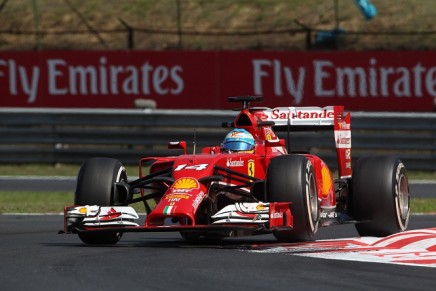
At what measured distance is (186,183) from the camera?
11492 millimetres

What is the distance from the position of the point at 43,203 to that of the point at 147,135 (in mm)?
4890

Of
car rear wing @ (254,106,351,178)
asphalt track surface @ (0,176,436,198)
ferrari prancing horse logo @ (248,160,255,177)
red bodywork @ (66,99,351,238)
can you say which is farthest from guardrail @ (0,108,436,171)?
ferrari prancing horse logo @ (248,160,255,177)

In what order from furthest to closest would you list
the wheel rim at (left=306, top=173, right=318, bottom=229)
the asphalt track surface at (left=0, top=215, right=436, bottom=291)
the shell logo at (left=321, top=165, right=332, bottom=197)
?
1. the shell logo at (left=321, top=165, right=332, bottom=197)
2. the wheel rim at (left=306, top=173, right=318, bottom=229)
3. the asphalt track surface at (left=0, top=215, right=436, bottom=291)

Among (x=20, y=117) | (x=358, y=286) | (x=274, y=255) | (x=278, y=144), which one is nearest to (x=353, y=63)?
(x=20, y=117)

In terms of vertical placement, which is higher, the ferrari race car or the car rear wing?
the car rear wing

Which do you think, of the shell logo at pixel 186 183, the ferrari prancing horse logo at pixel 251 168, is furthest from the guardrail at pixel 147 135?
the shell logo at pixel 186 183

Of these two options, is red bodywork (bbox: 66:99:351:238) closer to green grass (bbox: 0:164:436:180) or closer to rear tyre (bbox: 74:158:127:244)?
rear tyre (bbox: 74:158:127:244)

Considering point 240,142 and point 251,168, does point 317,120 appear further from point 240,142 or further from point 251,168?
point 251,168

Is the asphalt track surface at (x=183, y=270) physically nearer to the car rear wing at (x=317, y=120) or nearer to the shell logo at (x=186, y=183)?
the shell logo at (x=186, y=183)

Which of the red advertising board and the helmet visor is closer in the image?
the helmet visor

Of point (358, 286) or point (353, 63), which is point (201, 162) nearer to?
point (358, 286)

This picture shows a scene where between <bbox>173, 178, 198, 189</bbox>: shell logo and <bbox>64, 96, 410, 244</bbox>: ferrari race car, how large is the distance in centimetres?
1

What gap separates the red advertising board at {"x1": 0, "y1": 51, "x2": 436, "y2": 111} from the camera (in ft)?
84.1

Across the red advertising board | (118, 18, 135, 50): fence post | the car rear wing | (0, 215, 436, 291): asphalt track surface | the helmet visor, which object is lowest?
(0, 215, 436, 291): asphalt track surface
